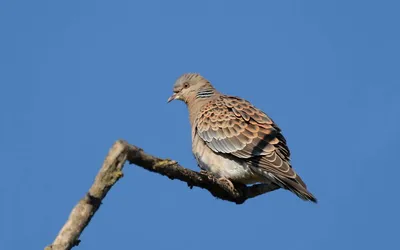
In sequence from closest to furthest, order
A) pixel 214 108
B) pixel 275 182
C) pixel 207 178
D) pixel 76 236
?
pixel 76 236 → pixel 207 178 → pixel 275 182 → pixel 214 108

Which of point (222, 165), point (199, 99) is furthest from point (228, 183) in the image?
point (199, 99)

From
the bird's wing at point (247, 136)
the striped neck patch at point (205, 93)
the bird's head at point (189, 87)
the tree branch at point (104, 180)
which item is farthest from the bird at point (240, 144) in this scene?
the tree branch at point (104, 180)

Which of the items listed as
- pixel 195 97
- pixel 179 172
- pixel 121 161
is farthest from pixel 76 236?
pixel 195 97

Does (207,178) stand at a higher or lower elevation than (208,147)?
lower

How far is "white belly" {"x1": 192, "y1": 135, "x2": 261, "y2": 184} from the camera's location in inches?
370

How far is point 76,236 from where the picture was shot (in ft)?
15.5

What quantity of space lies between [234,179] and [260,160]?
17.4 inches

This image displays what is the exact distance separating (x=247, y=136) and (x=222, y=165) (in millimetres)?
529

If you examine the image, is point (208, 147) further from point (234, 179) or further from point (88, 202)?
point (88, 202)

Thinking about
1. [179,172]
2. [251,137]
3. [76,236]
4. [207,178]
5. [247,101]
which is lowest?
[76,236]

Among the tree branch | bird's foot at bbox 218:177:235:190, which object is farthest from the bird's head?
the tree branch

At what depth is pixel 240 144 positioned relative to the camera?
31.5 ft

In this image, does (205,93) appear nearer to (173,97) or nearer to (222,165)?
(173,97)

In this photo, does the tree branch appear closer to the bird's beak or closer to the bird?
the bird
